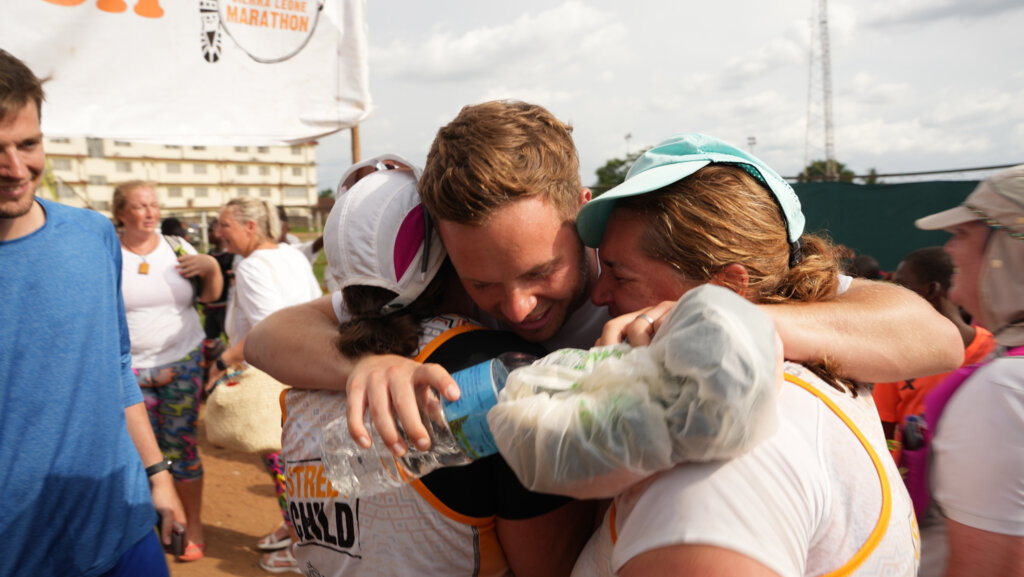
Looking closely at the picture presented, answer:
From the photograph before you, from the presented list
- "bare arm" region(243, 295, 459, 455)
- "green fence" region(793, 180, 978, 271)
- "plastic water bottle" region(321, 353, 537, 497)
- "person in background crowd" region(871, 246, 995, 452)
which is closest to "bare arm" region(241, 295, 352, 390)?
"bare arm" region(243, 295, 459, 455)

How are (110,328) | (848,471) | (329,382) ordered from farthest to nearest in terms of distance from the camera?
(110,328)
(329,382)
(848,471)

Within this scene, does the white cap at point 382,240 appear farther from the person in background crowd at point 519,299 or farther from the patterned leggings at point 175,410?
the patterned leggings at point 175,410

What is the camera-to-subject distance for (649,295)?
1395 millimetres

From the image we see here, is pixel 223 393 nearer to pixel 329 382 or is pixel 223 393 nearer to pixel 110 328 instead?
pixel 110 328

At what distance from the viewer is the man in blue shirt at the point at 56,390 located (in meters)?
1.91

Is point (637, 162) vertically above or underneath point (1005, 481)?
above

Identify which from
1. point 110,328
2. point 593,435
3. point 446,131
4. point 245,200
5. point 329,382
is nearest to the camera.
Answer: point 593,435

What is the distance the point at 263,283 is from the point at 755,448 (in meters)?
4.20

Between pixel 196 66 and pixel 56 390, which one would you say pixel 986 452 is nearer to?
pixel 56 390

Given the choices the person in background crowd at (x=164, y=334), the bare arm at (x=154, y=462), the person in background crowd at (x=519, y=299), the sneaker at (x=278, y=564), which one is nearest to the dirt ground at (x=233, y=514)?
the sneaker at (x=278, y=564)

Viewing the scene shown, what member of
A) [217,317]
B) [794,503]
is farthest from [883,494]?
[217,317]

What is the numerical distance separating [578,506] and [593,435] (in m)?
0.61

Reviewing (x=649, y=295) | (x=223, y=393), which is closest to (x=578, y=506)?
(x=649, y=295)

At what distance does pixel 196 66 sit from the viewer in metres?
4.15
